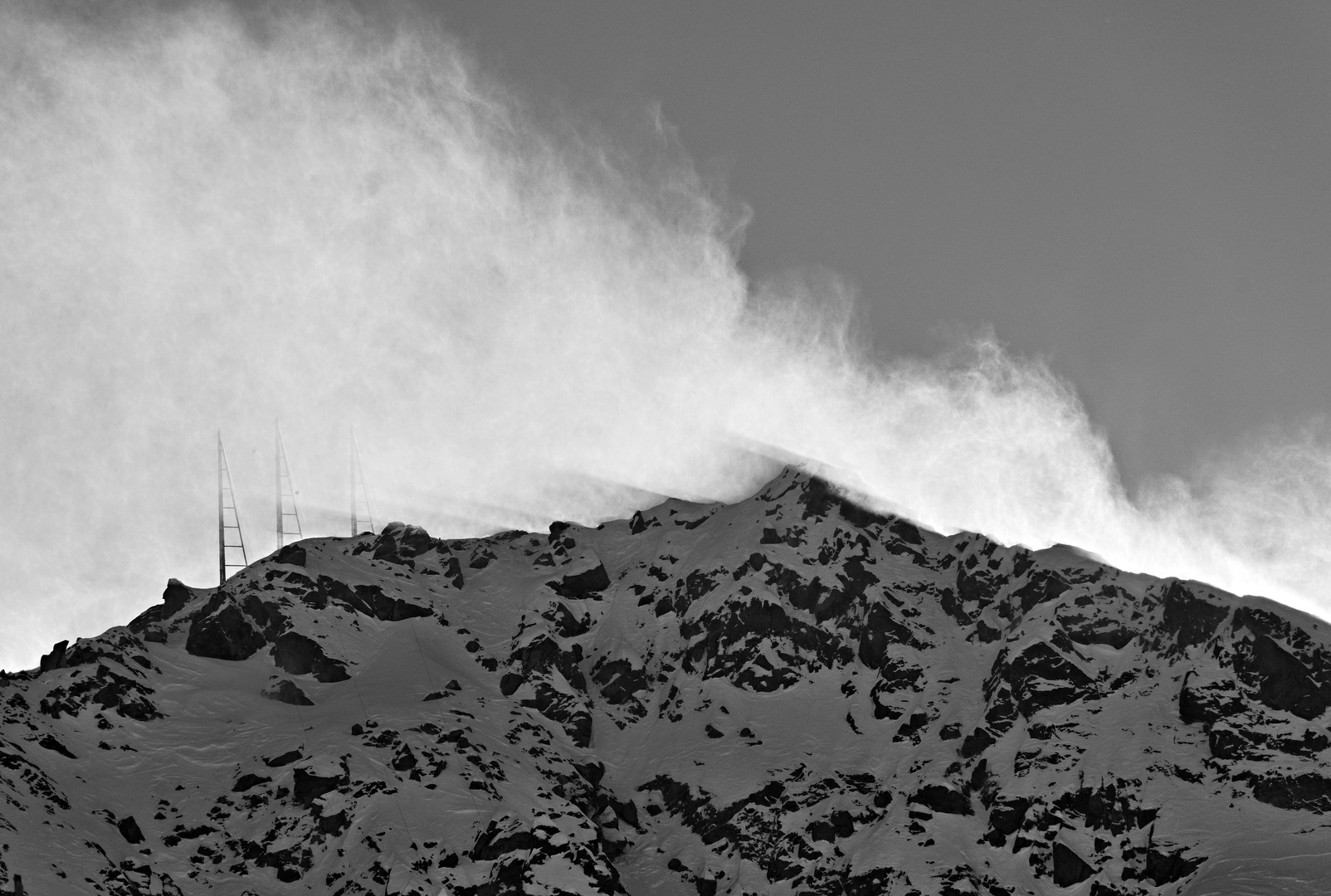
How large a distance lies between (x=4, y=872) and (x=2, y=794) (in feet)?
65.3

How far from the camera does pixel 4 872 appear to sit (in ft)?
595

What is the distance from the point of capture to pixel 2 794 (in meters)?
199

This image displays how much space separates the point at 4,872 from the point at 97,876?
44.0 ft

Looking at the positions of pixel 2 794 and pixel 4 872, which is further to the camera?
pixel 2 794

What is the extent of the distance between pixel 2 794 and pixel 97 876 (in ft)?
55.3

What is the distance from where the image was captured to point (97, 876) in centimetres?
19288
